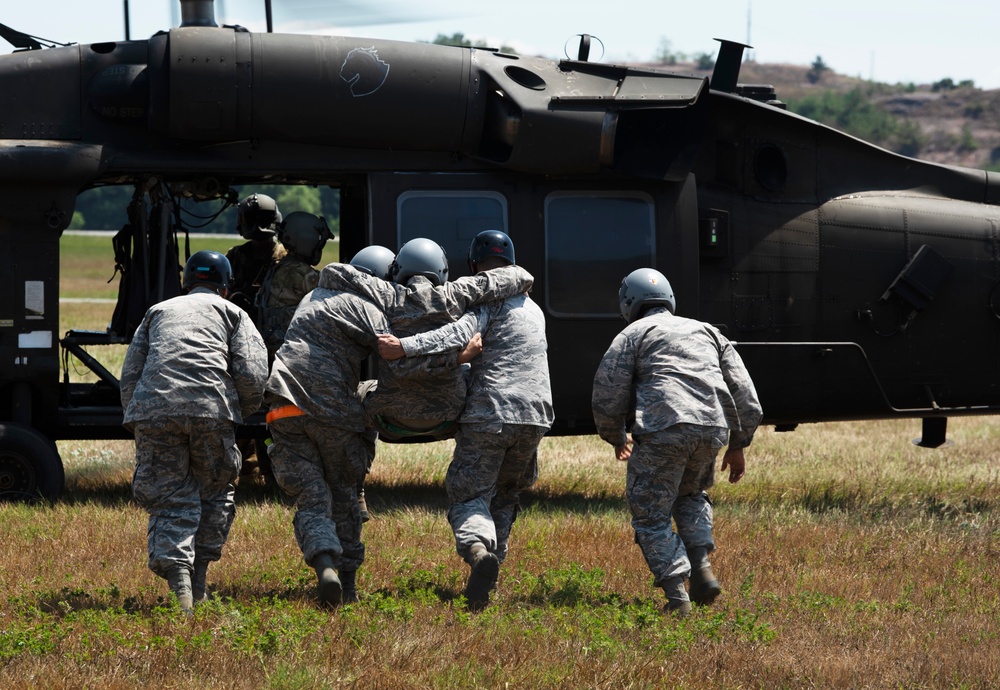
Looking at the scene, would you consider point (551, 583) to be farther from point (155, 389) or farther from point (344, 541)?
point (155, 389)

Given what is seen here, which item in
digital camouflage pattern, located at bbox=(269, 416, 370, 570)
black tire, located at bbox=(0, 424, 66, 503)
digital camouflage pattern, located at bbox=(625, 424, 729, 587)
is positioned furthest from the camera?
black tire, located at bbox=(0, 424, 66, 503)

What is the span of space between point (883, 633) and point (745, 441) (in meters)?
1.19

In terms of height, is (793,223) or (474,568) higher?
(793,223)

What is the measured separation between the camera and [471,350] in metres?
6.53

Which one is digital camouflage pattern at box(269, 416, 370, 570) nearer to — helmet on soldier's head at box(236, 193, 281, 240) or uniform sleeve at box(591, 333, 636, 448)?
uniform sleeve at box(591, 333, 636, 448)

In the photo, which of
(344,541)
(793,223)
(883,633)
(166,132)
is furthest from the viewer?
(793,223)

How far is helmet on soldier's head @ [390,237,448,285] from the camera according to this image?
663 cm

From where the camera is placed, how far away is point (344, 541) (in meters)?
6.60

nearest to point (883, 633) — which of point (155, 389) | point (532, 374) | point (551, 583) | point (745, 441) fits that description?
point (745, 441)

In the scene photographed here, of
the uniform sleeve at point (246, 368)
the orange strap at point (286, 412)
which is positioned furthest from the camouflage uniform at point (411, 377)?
the uniform sleeve at point (246, 368)

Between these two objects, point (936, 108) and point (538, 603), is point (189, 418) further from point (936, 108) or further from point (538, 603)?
point (936, 108)

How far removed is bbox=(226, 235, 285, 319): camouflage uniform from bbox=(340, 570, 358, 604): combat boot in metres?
4.01

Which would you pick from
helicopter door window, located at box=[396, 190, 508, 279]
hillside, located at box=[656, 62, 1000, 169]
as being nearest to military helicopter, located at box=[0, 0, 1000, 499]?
helicopter door window, located at box=[396, 190, 508, 279]

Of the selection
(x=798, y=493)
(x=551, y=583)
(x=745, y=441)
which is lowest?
(x=798, y=493)
